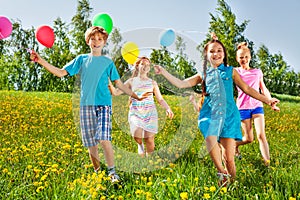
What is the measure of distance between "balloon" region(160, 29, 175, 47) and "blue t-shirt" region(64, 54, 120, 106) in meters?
0.53

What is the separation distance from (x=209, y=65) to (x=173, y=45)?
19.7 inches

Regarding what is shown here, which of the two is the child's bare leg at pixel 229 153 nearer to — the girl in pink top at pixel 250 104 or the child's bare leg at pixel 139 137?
the girl in pink top at pixel 250 104

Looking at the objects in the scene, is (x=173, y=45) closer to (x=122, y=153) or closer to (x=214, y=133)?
(x=214, y=133)

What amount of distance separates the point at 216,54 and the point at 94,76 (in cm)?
114

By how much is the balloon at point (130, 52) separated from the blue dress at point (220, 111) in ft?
2.85

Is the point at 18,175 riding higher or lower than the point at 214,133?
lower

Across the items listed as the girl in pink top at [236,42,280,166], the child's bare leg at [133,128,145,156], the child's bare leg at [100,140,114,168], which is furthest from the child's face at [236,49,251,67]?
the child's bare leg at [100,140,114,168]

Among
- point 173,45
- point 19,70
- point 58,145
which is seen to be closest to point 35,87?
point 19,70

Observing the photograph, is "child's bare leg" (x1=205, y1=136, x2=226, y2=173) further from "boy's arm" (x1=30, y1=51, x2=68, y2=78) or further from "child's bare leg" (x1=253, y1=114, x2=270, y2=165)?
"boy's arm" (x1=30, y1=51, x2=68, y2=78)

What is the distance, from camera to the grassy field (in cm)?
312

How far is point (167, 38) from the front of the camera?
397cm

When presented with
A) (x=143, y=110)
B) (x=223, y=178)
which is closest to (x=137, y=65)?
(x=143, y=110)

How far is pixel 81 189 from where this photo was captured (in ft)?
10.1

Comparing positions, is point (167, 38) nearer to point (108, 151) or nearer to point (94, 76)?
point (94, 76)
